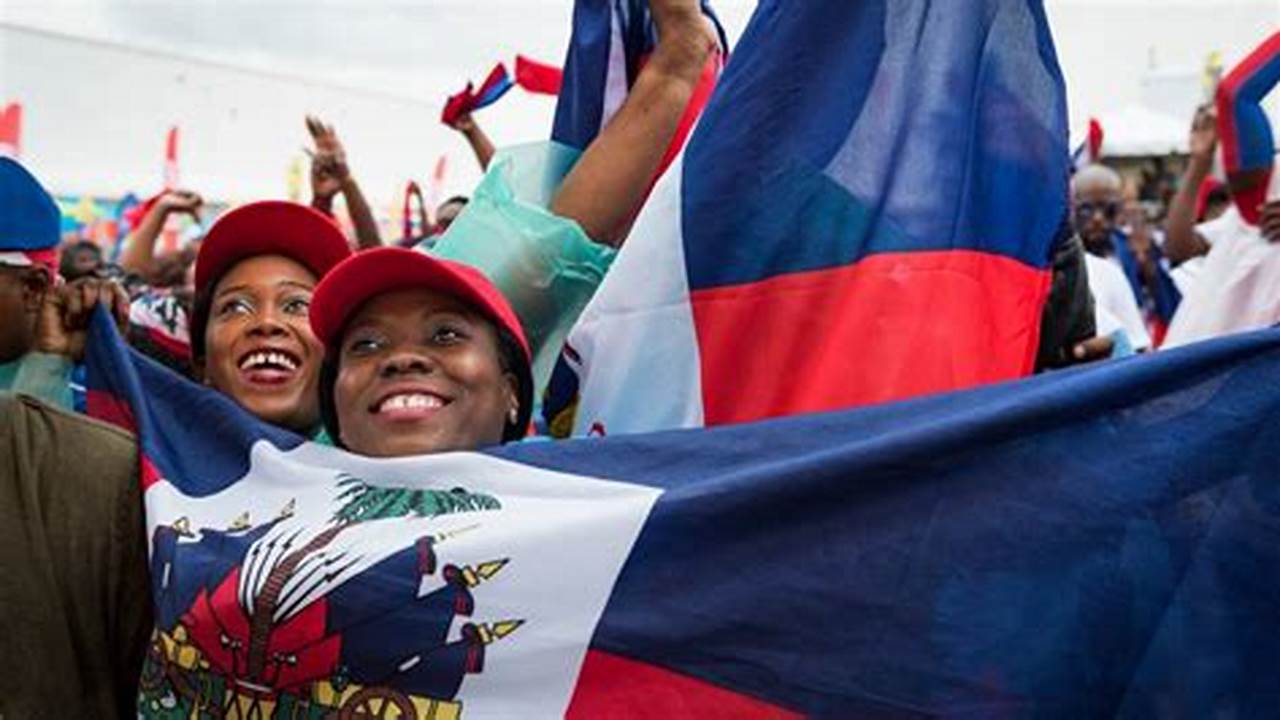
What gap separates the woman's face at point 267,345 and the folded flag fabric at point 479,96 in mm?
2032

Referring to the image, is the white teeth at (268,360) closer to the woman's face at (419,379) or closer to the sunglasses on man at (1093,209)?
the woman's face at (419,379)

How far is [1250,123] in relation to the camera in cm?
370

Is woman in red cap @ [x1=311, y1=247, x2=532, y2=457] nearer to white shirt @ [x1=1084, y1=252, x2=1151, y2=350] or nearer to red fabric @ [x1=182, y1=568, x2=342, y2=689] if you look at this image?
red fabric @ [x1=182, y1=568, x2=342, y2=689]

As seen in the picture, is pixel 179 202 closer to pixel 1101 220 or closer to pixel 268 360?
pixel 268 360

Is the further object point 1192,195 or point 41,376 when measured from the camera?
point 1192,195

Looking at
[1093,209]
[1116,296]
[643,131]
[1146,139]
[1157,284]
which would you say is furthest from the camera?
[1146,139]

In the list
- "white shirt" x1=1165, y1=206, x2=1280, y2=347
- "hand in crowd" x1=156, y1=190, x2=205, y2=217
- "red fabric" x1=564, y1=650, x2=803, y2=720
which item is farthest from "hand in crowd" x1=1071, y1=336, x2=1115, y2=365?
"hand in crowd" x1=156, y1=190, x2=205, y2=217

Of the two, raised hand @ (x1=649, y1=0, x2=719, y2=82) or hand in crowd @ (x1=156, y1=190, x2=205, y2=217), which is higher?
raised hand @ (x1=649, y1=0, x2=719, y2=82)

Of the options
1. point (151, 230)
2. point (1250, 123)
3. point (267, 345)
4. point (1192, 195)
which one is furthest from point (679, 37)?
point (1192, 195)

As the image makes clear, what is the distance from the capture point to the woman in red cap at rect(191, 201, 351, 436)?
2541mm

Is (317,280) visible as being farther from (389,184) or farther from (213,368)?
(389,184)

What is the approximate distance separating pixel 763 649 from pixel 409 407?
698mm

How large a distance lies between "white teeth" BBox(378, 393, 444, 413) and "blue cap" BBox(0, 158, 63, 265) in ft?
2.46

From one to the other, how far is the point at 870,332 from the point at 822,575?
1.58 ft
